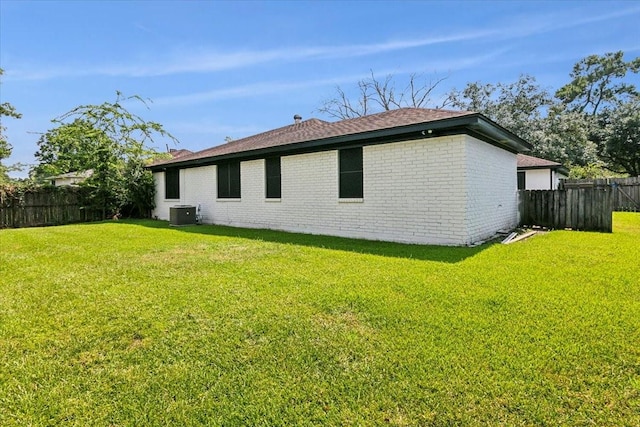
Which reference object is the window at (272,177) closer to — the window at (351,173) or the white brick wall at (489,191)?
the window at (351,173)

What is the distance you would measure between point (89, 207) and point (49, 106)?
691 cm

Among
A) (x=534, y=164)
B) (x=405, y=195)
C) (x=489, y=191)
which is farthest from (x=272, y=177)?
(x=534, y=164)

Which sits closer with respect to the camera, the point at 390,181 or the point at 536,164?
the point at 390,181

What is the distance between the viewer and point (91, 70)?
49.5ft

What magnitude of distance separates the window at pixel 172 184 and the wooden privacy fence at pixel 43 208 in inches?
150

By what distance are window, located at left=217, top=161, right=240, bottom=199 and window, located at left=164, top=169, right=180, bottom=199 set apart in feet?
9.95

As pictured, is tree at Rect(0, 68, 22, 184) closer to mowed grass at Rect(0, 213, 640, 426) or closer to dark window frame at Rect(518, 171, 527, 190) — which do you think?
mowed grass at Rect(0, 213, 640, 426)

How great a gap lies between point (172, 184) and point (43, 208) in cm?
544

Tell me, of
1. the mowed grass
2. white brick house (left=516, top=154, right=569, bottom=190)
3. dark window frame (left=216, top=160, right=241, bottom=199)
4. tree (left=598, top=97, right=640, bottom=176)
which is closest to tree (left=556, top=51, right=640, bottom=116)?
tree (left=598, top=97, right=640, bottom=176)

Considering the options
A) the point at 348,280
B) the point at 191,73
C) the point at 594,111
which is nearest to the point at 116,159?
the point at 191,73

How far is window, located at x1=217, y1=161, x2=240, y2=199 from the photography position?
11.9 m

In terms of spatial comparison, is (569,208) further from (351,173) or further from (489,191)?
(351,173)

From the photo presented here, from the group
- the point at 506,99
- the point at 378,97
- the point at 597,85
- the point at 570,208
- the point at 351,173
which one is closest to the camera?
the point at 351,173

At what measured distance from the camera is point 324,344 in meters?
2.88
